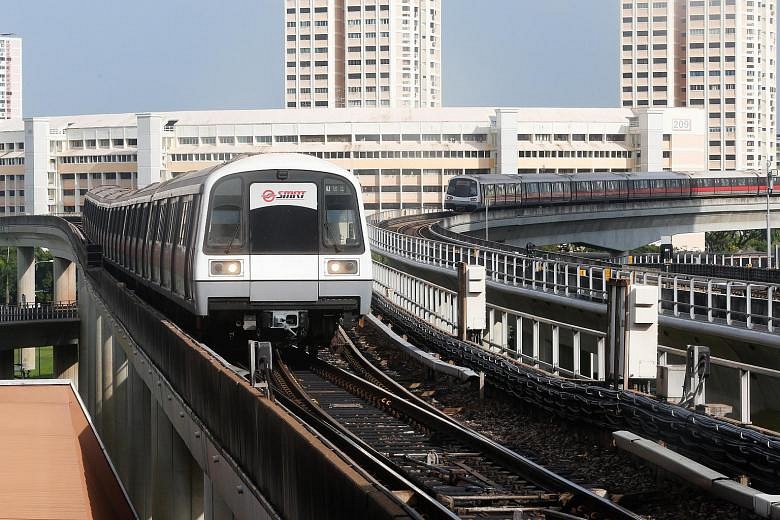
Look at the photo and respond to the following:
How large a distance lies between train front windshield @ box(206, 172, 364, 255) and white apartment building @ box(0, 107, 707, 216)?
337 ft

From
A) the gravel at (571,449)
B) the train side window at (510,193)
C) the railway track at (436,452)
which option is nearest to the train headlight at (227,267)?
the railway track at (436,452)

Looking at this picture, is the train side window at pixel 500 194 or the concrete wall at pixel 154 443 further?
the train side window at pixel 500 194

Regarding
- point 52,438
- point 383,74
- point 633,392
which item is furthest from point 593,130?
point 633,392

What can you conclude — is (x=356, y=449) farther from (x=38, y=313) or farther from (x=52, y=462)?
(x=38, y=313)

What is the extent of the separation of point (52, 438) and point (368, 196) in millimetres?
103531

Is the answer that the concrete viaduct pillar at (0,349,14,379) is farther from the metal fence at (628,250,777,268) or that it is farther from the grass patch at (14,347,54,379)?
the metal fence at (628,250,777,268)

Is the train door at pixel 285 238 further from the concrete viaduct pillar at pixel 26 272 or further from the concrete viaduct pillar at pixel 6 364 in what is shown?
the concrete viaduct pillar at pixel 26 272

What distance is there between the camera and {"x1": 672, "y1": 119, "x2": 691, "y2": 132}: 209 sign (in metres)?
129

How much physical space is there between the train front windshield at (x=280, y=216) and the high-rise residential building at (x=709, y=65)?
6442 inches

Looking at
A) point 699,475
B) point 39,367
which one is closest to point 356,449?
point 699,475

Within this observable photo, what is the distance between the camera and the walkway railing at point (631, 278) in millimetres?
21312

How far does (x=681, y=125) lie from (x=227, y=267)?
11517cm

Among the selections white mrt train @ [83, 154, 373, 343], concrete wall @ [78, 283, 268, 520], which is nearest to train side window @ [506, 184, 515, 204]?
concrete wall @ [78, 283, 268, 520]

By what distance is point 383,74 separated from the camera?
176 meters
